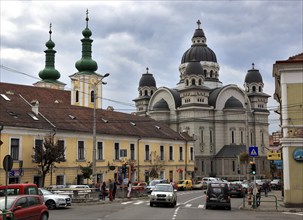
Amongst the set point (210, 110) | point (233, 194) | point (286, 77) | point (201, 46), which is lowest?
point (233, 194)

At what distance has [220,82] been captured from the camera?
113m

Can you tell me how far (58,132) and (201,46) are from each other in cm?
7617

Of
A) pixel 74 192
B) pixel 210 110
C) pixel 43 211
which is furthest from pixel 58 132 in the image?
pixel 210 110

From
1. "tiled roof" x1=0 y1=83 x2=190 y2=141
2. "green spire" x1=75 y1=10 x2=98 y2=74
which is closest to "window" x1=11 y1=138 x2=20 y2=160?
"tiled roof" x1=0 y1=83 x2=190 y2=141

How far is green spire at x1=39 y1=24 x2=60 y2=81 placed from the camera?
98.7m

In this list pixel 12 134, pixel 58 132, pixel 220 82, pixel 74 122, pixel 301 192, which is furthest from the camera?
pixel 220 82

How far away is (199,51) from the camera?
11319cm

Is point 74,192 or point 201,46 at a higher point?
point 201,46

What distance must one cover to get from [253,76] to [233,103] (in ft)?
65.5

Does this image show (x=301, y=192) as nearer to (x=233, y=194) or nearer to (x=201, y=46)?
(x=233, y=194)

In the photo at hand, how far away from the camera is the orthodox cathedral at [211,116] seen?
9506 centimetres

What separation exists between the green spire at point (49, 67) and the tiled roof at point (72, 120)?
91.1ft

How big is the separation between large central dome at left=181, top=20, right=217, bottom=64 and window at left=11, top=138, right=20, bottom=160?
250ft

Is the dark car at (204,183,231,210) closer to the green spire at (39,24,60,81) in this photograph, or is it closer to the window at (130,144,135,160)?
the window at (130,144,135,160)
